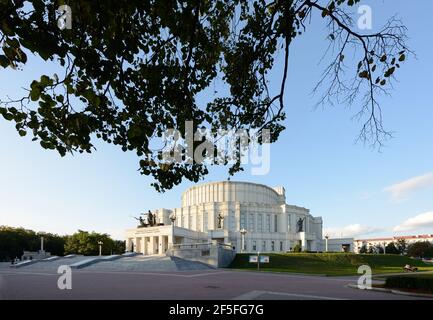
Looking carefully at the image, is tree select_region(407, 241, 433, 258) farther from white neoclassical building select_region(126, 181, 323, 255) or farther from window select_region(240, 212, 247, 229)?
window select_region(240, 212, 247, 229)

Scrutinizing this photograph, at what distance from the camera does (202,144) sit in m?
10.2

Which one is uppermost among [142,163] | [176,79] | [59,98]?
[176,79]

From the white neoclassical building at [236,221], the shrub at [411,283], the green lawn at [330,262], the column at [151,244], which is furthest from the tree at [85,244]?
the shrub at [411,283]

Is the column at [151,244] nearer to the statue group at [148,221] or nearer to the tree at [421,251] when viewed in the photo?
the statue group at [148,221]

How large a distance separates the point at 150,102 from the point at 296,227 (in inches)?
3877

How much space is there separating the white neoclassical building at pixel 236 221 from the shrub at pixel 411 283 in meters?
60.0

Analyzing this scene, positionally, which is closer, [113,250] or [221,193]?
[113,250]

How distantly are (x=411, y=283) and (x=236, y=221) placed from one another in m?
77.2

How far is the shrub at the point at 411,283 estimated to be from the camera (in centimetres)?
1836

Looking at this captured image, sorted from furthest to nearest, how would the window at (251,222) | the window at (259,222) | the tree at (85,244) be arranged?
the window at (259,222) → the window at (251,222) → the tree at (85,244)

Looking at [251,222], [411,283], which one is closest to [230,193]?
[251,222]
